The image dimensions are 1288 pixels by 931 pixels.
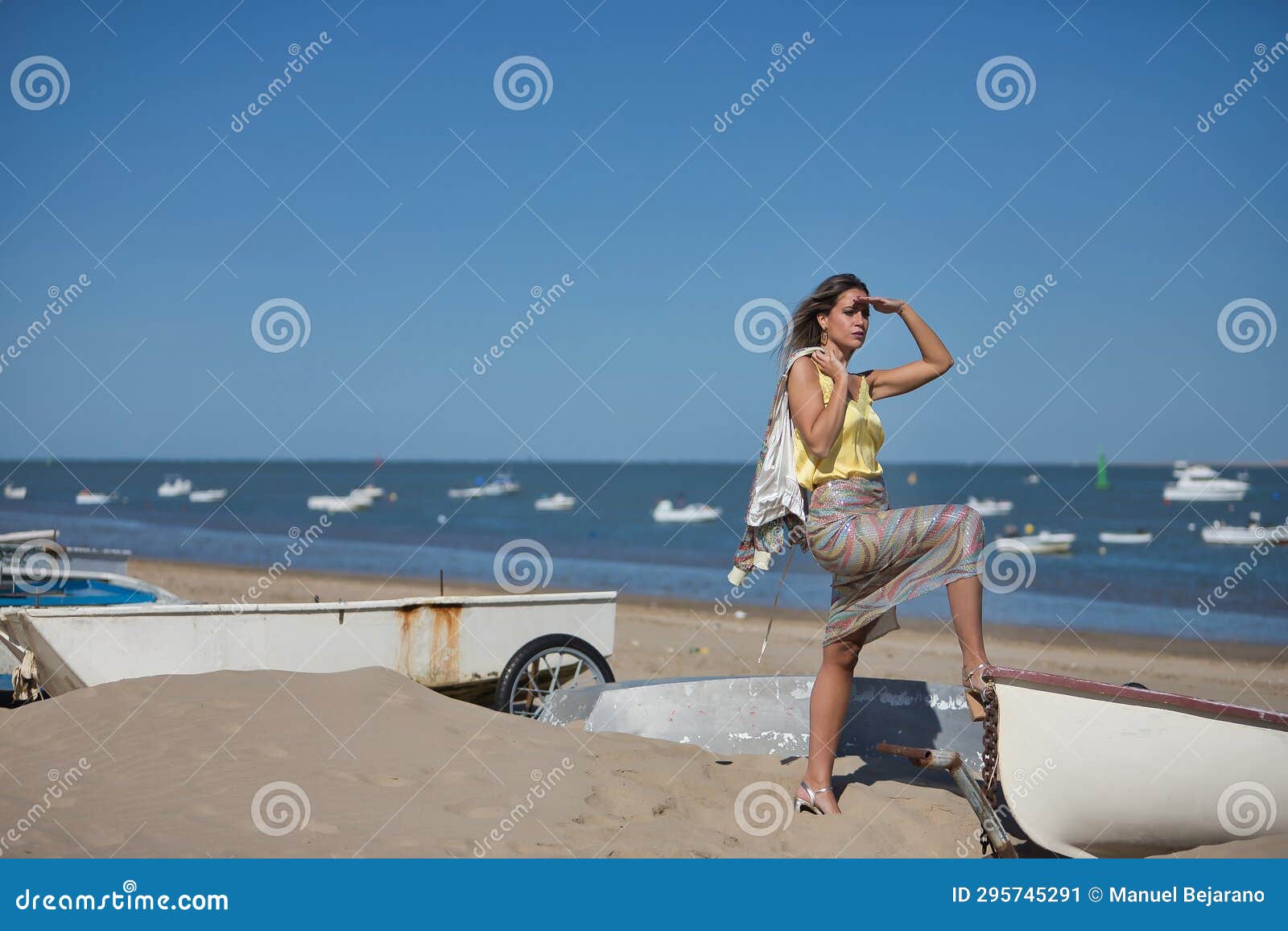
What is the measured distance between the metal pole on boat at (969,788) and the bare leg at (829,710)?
1.22ft

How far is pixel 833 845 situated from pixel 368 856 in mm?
1581

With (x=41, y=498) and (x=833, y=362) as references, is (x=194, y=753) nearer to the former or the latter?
(x=833, y=362)

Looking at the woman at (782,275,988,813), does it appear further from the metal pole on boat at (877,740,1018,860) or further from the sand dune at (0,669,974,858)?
the sand dune at (0,669,974,858)

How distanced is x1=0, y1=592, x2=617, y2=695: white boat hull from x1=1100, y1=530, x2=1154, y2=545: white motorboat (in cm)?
2718

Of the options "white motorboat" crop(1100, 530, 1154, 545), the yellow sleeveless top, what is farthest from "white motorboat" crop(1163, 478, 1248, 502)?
the yellow sleeveless top

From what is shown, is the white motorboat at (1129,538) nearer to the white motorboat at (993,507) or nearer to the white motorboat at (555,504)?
the white motorboat at (993,507)

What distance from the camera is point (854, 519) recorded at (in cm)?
383

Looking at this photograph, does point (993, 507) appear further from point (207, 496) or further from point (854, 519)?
point (207, 496)

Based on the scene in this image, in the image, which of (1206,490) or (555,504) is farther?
(555,504)

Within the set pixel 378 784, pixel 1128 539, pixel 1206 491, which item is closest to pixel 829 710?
pixel 378 784

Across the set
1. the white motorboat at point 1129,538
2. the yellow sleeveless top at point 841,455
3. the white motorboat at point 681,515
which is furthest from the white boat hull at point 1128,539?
the yellow sleeveless top at point 841,455

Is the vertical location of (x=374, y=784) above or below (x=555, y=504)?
below

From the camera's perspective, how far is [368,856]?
3.34m

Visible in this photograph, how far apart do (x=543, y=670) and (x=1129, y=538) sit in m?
28.4
